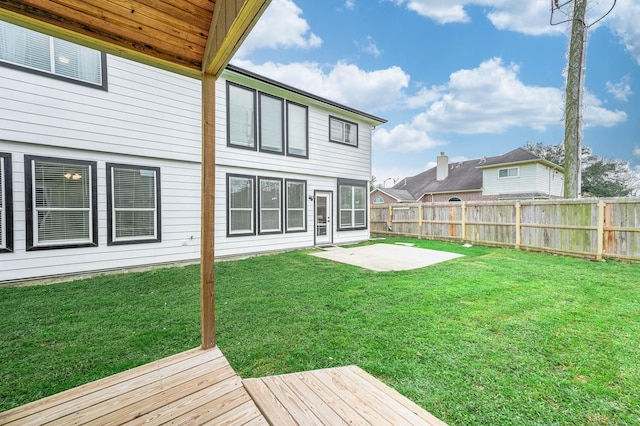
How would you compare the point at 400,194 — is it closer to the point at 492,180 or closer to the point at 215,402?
the point at 492,180

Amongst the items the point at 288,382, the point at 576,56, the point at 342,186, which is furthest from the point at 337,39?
the point at 288,382

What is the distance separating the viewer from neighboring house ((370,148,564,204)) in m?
17.4

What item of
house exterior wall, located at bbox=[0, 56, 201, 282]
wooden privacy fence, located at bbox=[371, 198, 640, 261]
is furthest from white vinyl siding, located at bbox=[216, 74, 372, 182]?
wooden privacy fence, located at bbox=[371, 198, 640, 261]

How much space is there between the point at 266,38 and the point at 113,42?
10.0 metres

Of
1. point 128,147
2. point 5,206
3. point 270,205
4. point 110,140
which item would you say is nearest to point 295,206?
point 270,205

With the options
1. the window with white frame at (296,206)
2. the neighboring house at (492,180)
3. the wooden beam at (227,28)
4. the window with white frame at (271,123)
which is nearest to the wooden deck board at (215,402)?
the wooden beam at (227,28)

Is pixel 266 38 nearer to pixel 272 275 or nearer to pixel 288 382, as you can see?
pixel 272 275

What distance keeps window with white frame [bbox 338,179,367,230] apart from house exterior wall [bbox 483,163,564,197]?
1378cm

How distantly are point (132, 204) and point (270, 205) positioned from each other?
3404 millimetres

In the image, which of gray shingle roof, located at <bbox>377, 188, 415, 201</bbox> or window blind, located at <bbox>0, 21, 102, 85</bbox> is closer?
window blind, located at <bbox>0, 21, 102, 85</bbox>

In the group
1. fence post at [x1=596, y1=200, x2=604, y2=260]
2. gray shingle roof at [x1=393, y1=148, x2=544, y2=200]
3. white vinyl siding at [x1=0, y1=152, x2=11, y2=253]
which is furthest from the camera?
gray shingle roof at [x1=393, y1=148, x2=544, y2=200]

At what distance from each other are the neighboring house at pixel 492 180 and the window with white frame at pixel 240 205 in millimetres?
17843

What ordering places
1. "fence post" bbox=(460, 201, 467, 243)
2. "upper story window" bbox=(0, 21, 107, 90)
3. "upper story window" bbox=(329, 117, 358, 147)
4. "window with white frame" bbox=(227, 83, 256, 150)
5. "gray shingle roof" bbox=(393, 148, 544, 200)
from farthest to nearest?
1. "gray shingle roof" bbox=(393, 148, 544, 200)
2. "fence post" bbox=(460, 201, 467, 243)
3. "upper story window" bbox=(329, 117, 358, 147)
4. "window with white frame" bbox=(227, 83, 256, 150)
5. "upper story window" bbox=(0, 21, 107, 90)

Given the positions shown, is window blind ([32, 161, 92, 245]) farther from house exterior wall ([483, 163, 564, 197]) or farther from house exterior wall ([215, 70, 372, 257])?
house exterior wall ([483, 163, 564, 197])
